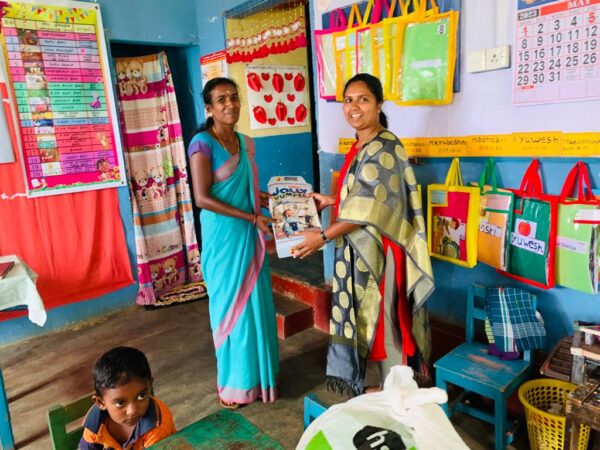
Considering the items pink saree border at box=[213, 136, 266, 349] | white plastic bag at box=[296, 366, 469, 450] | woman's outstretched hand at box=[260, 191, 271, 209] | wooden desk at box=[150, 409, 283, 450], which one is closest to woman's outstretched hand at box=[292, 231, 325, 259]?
pink saree border at box=[213, 136, 266, 349]

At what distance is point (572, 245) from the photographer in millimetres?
1732

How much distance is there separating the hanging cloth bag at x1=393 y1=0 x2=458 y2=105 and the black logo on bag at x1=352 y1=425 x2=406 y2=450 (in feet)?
5.48

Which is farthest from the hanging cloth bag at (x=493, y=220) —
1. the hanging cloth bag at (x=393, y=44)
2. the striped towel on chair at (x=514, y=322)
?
the hanging cloth bag at (x=393, y=44)

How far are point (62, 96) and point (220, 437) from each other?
9.66ft

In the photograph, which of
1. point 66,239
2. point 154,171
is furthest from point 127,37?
point 66,239

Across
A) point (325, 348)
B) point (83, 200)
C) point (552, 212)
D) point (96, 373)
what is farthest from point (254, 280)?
point (83, 200)

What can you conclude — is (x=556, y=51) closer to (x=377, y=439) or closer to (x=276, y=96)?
(x=377, y=439)

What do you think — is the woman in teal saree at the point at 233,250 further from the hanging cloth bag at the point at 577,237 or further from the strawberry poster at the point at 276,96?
the strawberry poster at the point at 276,96

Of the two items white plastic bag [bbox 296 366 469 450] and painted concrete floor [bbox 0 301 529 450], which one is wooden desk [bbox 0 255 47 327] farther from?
white plastic bag [bbox 296 366 469 450]

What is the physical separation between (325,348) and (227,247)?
108cm

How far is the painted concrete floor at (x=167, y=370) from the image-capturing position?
217cm

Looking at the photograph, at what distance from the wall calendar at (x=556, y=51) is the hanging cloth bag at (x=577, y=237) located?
298mm

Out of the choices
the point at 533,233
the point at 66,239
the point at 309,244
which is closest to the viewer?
the point at 533,233

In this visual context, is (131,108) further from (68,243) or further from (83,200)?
(68,243)
